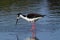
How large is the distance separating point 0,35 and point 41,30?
1732 millimetres

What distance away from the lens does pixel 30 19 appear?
41.7ft

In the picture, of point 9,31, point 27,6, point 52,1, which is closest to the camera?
point 9,31

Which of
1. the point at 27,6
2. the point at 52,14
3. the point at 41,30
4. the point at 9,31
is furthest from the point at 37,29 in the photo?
the point at 27,6

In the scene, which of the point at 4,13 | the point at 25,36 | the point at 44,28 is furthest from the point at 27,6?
the point at 25,36

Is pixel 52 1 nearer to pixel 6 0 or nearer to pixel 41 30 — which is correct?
pixel 6 0

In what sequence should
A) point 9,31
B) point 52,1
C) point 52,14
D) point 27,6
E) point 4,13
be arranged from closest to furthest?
point 9,31
point 52,14
point 4,13
point 27,6
point 52,1

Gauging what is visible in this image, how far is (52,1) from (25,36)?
10.8 m

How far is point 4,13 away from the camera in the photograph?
57.2ft

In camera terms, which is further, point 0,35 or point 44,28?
point 44,28

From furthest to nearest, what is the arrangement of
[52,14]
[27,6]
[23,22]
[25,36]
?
1. [27,6]
2. [52,14]
3. [23,22]
4. [25,36]

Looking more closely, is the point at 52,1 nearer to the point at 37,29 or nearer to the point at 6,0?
the point at 6,0

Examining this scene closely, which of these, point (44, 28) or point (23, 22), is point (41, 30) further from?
point (23, 22)

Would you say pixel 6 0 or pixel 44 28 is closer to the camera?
pixel 44 28

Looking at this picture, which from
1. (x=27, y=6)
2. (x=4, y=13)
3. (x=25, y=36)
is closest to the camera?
(x=25, y=36)
